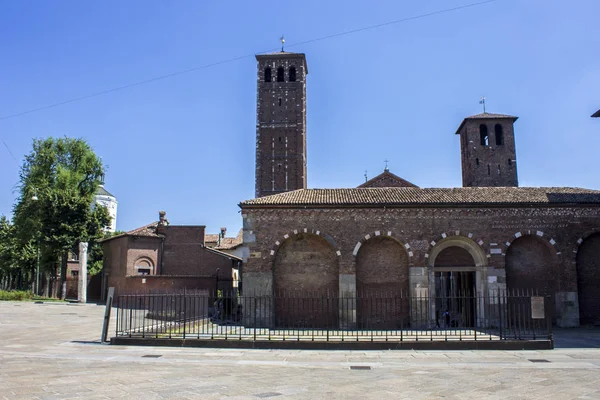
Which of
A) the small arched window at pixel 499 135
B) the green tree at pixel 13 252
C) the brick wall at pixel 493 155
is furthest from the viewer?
the green tree at pixel 13 252

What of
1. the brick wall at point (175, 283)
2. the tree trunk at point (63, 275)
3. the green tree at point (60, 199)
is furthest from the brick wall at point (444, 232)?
the tree trunk at point (63, 275)

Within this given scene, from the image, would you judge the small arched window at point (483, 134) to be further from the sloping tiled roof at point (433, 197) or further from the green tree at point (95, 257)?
the green tree at point (95, 257)

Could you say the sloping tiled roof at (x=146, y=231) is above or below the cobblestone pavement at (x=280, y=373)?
above

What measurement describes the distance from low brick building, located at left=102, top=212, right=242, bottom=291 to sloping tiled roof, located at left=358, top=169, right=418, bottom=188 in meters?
11.6

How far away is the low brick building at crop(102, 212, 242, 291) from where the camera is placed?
33875 mm

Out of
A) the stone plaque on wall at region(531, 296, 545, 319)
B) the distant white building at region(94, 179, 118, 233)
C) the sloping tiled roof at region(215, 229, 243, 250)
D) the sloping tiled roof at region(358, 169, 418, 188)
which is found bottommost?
the stone plaque on wall at region(531, 296, 545, 319)

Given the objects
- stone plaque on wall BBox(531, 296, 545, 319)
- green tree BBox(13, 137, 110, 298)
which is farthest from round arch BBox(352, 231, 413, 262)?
green tree BBox(13, 137, 110, 298)

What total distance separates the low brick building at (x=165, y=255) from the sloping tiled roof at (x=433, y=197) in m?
12.1

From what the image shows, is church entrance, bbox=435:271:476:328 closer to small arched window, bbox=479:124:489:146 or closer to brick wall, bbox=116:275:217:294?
brick wall, bbox=116:275:217:294

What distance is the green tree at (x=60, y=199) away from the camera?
35156mm

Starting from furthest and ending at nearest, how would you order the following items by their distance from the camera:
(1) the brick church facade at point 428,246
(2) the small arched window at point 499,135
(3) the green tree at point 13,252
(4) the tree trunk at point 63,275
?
(3) the green tree at point 13,252 → (2) the small arched window at point 499,135 → (4) the tree trunk at point 63,275 → (1) the brick church facade at point 428,246

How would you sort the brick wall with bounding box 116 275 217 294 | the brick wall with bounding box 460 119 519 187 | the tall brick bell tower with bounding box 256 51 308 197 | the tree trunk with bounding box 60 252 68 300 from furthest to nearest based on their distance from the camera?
the brick wall with bounding box 460 119 519 187 → the tall brick bell tower with bounding box 256 51 308 197 → the tree trunk with bounding box 60 252 68 300 → the brick wall with bounding box 116 275 217 294

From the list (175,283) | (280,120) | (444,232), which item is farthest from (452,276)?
(280,120)

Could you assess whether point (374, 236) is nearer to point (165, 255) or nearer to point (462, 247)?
point (462, 247)
